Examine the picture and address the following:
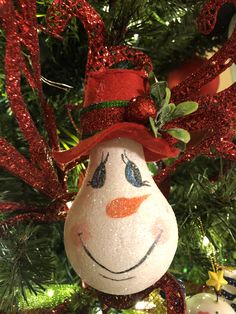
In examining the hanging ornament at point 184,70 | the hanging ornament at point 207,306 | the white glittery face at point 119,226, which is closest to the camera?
the white glittery face at point 119,226

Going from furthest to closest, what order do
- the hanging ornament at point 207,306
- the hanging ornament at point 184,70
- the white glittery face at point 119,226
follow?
the hanging ornament at point 184,70 < the hanging ornament at point 207,306 < the white glittery face at point 119,226

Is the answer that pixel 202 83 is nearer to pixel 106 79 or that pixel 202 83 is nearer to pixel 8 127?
pixel 106 79

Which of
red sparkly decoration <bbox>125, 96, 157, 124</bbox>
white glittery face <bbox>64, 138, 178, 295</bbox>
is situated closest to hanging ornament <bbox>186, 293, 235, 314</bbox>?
white glittery face <bbox>64, 138, 178, 295</bbox>

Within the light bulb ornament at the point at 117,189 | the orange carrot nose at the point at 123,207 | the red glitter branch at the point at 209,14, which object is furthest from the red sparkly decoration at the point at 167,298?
the red glitter branch at the point at 209,14

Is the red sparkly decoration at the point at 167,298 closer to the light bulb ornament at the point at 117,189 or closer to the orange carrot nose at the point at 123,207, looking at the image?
the light bulb ornament at the point at 117,189

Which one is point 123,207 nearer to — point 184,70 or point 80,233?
point 80,233

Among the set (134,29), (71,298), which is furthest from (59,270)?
(134,29)

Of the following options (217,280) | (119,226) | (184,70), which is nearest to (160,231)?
(119,226)
